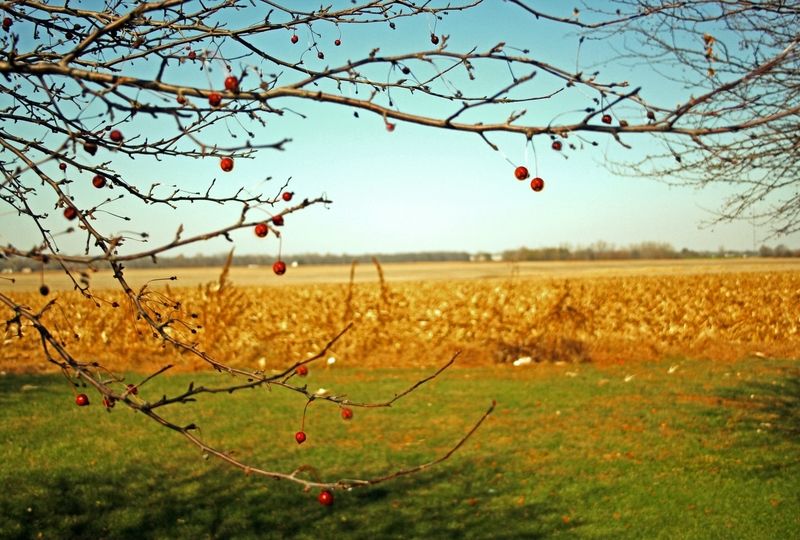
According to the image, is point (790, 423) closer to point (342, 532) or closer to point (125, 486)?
point (342, 532)

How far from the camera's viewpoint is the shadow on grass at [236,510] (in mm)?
5855

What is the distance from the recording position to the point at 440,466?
25.7 feet

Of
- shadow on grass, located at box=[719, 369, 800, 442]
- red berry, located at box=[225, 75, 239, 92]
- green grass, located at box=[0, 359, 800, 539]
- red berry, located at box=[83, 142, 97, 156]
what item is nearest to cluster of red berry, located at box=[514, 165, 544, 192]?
red berry, located at box=[225, 75, 239, 92]

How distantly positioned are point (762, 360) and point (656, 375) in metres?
3.26

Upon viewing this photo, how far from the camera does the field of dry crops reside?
55.5ft

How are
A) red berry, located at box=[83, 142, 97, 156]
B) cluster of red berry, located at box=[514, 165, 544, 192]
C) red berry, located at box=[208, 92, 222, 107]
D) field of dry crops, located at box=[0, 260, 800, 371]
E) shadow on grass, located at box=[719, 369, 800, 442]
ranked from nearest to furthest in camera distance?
red berry, located at box=[208, 92, 222, 107], cluster of red berry, located at box=[514, 165, 544, 192], red berry, located at box=[83, 142, 97, 156], shadow on grass, located at box=[719, 369, 800, 442], field of dry crops, located at box=[0, 260, 800, 371]

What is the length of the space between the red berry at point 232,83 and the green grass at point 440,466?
15.6 feet

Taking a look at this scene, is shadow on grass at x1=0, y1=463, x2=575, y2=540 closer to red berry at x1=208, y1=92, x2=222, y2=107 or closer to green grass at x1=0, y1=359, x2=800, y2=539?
green grass at x1=0, y1=359, x2=800, y2=539

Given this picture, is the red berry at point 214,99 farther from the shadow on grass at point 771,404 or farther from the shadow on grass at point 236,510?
the shadow on grass at point 771,404

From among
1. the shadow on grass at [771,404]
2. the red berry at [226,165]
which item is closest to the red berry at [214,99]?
the red berry at [226,165]

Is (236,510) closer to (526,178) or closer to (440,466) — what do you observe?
(440,466)

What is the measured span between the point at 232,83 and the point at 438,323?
54.8 ft

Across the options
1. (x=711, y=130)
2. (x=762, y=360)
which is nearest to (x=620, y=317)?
(x=762, y=360)

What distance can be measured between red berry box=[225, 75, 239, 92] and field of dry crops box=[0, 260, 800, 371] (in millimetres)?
14665
